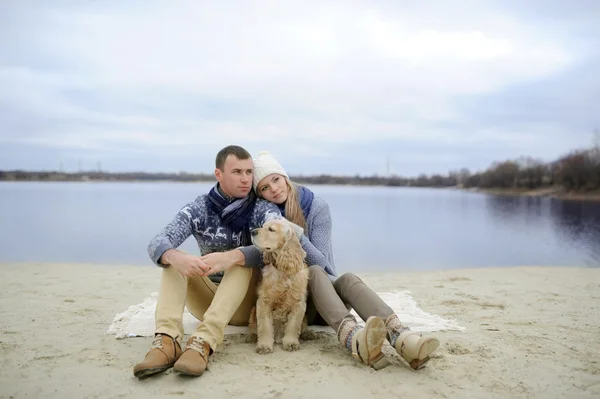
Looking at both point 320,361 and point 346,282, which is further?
point 346,282

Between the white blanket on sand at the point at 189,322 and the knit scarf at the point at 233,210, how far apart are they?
991mm

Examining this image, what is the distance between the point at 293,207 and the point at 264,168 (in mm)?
449

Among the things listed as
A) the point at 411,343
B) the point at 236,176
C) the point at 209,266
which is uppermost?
the point at 236,176

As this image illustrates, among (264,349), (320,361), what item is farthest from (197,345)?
(320,361)

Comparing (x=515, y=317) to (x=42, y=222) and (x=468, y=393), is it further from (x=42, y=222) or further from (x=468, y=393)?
(x=42, y=222)

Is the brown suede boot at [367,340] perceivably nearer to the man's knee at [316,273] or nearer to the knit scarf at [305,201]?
the man's knee at [316,273]

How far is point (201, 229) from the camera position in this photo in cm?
410

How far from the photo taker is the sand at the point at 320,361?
117 inches

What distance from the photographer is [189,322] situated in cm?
454

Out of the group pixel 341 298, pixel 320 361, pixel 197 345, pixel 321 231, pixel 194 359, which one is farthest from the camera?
pixel 321 231

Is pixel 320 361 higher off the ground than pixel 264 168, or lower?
lower

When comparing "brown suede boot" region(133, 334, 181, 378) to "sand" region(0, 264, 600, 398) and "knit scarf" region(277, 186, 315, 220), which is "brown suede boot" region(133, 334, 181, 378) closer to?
"sand" region(0, 264, 600, 398)

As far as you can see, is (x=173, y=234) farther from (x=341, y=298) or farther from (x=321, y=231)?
(x=341, y=298)

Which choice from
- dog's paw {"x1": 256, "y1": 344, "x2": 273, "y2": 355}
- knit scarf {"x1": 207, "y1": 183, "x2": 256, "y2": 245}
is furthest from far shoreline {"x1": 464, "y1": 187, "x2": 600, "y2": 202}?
dog's paw {"x1": 256, "y1": 344, "x2": 273, "y2": 355}
